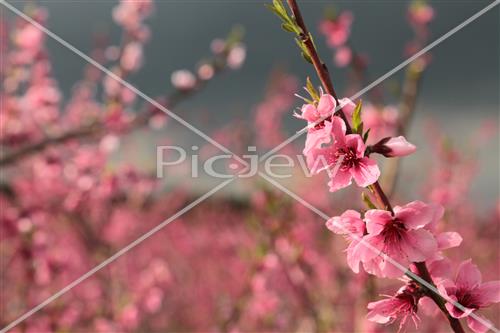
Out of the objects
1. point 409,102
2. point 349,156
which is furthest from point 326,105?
point 409,102

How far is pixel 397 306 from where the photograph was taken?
147 cm

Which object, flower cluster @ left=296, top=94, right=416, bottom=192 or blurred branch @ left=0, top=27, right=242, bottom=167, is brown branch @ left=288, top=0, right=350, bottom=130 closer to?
flower cluster @ left=296, top=94, right=416, bottom=192

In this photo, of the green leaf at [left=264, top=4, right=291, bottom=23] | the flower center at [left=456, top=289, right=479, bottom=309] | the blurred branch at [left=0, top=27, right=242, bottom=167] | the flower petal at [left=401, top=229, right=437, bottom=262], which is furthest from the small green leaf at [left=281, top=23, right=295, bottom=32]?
the blurred branch at [left=0, top=27, right=242, bottom=167]

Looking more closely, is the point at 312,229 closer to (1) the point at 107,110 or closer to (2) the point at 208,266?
Result: (2) the point at 208,266

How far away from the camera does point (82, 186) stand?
542cm

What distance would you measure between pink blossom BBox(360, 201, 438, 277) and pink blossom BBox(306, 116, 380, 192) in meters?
0.12

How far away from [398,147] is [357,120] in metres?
0.19

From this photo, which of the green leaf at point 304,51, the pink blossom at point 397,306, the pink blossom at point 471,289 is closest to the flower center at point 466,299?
the pink blossom at point 471,289

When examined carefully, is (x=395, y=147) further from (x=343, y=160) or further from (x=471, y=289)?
(x=471, y=289)

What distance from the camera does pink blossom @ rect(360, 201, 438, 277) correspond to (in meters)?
A: 1.39

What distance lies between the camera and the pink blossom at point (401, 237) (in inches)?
54.8

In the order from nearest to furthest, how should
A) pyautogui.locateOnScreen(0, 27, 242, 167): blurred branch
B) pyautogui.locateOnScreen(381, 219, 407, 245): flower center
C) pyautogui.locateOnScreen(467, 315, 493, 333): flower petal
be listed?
pyautogui.locateOnScreen(467, 315, 493, 333): flower petal, pyautogui.locateOnScreen(381, 219, 407, 245): flower center, pyautogui.locateOnScreen(0, 27, 242, 167): blurred branch

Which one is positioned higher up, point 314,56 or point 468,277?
point 314,56

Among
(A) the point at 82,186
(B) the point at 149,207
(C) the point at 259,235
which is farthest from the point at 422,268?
(B) the point at 149,207
